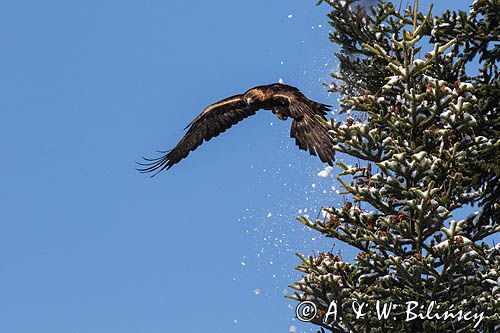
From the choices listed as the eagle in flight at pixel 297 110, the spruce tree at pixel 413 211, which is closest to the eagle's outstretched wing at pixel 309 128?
the eagle in flight at pixel 297 110

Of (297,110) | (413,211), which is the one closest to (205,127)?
(297,110)

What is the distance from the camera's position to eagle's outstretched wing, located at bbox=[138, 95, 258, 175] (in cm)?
1669

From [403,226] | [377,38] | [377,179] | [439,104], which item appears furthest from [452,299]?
[377,38]

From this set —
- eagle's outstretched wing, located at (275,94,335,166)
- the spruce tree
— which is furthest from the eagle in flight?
the spruce tree

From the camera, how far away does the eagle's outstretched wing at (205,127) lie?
16.7 metres

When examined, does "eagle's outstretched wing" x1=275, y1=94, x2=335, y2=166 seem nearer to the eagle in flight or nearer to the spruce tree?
the eagle in flight

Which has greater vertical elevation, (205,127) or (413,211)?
(205,127)

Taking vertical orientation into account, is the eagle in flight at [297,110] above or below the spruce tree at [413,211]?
above

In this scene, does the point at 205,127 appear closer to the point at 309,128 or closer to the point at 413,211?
the point at 309,128

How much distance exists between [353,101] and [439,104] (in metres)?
1.13

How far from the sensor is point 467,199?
1018 cm

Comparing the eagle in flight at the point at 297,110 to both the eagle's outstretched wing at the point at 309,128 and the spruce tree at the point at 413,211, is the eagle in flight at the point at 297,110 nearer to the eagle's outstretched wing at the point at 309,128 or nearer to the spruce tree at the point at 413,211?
the eagle's outstretched wing at the point at 309,128

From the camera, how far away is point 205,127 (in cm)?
1698

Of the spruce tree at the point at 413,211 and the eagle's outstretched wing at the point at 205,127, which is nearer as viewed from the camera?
the spruce tree at the point at 413,211
